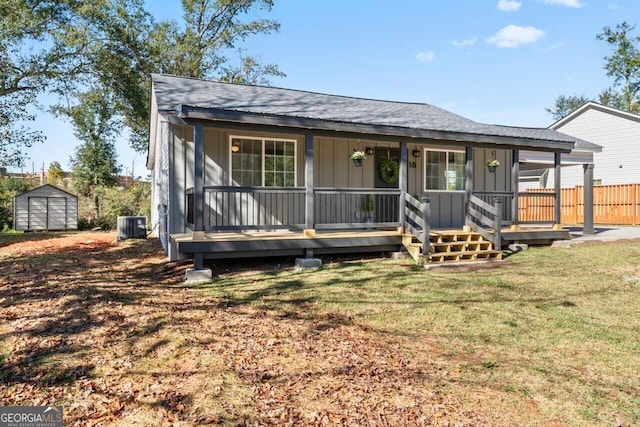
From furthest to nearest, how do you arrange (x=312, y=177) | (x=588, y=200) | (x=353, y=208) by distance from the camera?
(x=588, y=200)
(x=353, y=208)
(x=312, y=177)

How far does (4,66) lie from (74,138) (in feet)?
34.3

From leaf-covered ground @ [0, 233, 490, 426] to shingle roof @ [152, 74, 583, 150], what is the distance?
12.8 ft

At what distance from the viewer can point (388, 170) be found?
10.7 m

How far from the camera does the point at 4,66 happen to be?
15023 mm

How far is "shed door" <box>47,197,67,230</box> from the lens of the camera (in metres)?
18.3

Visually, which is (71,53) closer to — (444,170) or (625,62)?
(444,170)

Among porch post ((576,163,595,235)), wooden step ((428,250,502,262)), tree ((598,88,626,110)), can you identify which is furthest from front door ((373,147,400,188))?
tree ((598,88,626,110))

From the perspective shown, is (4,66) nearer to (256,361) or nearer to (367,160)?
(367,160)

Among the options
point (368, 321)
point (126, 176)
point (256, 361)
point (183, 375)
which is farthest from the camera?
point (126, 176)

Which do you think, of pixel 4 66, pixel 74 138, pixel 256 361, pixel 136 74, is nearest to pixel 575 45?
pixel 136 74

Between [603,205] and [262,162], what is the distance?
1803 cm

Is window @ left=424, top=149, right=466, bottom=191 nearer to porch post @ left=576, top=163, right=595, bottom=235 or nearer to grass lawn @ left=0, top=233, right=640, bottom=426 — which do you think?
grass lawn @ left=0, top=233, right=640, bottom=426

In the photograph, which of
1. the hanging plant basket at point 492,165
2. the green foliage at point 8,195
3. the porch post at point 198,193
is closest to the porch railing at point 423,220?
the hanging plant basket at point 492,165

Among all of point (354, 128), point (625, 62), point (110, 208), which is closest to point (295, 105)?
point (354, 128)
